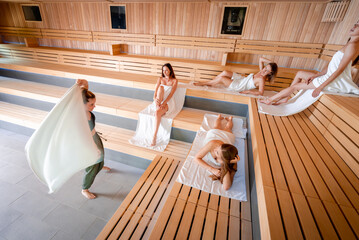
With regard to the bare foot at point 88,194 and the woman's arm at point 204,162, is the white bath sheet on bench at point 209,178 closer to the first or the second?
the woman's arm at point 204,162

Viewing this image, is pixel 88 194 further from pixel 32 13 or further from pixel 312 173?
pixel 32 13

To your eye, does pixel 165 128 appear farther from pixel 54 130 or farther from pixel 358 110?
pixel 358 110

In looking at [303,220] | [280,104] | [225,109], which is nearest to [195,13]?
[225,109]

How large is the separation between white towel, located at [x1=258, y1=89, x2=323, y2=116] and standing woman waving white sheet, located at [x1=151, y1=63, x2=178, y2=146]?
4.76ft

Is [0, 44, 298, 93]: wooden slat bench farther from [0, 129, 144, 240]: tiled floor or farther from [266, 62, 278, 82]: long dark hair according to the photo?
[0, 129, 144, 240]: tiled floor

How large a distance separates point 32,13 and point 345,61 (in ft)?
25.4

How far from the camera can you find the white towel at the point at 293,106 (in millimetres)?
2304

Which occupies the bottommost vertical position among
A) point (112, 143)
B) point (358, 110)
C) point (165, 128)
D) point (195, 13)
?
point (112, 143)

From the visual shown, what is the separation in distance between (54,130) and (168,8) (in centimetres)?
390

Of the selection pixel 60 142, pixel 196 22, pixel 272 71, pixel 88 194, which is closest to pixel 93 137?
pixel 60 142

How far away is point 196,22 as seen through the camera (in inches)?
164

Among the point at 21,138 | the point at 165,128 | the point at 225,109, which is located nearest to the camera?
the point at 165,128

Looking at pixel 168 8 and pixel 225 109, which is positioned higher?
pixel 168 8

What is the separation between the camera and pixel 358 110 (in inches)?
64.5
